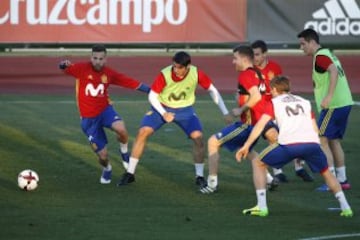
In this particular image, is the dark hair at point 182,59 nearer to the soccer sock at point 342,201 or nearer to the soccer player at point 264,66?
the soccer player at point 264,66

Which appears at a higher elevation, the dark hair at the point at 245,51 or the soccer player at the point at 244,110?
the dark hair at the point at 245,51

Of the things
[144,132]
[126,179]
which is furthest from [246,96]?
[126,179]

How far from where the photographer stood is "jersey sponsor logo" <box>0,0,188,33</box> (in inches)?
1265

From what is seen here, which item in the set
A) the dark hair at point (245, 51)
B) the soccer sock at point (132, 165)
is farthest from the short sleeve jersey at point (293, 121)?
the soccer sock at point (132, 165)

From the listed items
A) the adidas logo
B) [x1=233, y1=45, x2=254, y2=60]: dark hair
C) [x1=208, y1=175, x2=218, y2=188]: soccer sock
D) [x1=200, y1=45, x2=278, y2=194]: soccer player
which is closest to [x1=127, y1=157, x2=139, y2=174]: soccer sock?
[x1=200, y1=45, x2=278, y2=194]: soccer player

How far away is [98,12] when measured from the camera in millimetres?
32281

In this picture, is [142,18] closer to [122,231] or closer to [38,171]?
[38,171]

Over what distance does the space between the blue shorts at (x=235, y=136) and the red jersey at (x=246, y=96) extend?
0.30 ft

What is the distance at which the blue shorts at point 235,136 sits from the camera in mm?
14766

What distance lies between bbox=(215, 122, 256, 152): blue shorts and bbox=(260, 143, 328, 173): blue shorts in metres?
1.54

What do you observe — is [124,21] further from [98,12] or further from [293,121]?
[293,121]

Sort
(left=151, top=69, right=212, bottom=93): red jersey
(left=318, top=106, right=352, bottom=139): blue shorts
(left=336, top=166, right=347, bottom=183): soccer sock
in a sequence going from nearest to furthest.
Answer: (left=318, top=106, right=352, bottom=139): blue shorts → (left=336, top=166, right=347, bottom=183): soccer sock → (left=151, top=69, right=212, bottom=93): red jersey

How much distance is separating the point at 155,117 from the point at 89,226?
11.1 ft

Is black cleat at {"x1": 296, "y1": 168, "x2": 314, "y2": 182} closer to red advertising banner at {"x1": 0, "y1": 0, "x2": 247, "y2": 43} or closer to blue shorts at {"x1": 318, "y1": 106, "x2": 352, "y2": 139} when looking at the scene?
blue shorts at {"x1": 318, "y1": 106, "x2": 352, "y2": 139}
